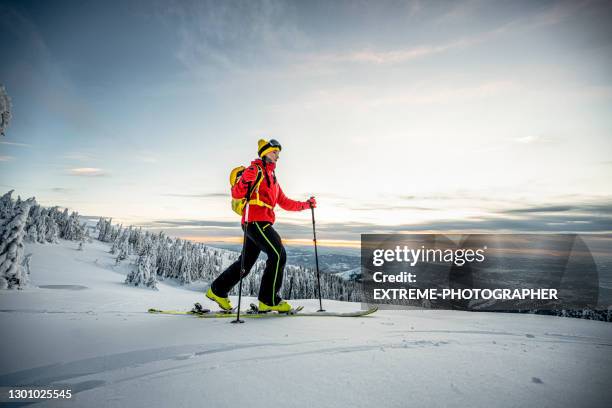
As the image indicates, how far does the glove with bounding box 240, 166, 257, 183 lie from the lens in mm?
5219

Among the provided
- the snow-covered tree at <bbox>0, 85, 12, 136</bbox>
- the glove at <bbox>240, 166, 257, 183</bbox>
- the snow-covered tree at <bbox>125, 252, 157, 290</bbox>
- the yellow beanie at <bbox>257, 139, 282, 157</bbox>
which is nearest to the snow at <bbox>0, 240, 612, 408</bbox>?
the glove at <bbox>240, 166, 257, 183</bbox>

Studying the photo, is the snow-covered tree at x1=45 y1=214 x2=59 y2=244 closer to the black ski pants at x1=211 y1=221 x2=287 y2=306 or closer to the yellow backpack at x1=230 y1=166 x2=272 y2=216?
the black ski pants at x1=211 y1=221 x2=287 y2=306

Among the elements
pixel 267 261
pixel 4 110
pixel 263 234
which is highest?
pixel 4 110

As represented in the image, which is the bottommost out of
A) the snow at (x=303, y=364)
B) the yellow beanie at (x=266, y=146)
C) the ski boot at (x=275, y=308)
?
the ski boot at (x=275, y=308)

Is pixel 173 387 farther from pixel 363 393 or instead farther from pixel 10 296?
pixel 10 296

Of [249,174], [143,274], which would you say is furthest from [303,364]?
[143,274]

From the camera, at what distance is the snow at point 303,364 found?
6.37 feet

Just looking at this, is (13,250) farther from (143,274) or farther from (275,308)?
(143,274)

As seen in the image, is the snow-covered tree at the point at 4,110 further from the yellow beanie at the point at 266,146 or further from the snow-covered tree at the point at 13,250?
the yellow beanie at the point at 266,146

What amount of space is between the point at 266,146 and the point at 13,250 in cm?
1387

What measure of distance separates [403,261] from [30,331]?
8552 mm

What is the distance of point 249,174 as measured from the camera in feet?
17.2

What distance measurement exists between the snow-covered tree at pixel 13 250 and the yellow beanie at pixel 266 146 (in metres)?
12.5

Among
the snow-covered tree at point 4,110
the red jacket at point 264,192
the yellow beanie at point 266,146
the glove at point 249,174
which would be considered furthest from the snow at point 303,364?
the snow-covered tree at point 4,110
